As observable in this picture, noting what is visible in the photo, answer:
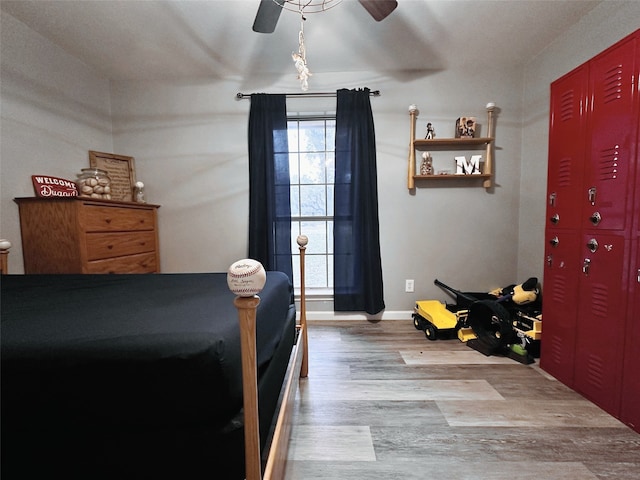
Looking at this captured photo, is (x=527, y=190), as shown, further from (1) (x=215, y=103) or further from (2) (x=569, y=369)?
(1) (x=215, y=103)

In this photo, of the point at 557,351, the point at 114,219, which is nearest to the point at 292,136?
the point at 114,219

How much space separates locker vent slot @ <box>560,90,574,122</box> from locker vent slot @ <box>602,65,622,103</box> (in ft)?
0.61

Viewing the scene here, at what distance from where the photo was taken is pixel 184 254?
2.81 meters

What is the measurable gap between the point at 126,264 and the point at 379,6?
2709 mm

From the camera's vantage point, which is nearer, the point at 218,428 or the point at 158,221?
the point at 218,428

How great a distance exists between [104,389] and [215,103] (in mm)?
2800

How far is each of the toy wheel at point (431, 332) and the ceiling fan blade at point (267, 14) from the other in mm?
2586

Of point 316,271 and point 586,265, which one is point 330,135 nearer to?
point 316,271

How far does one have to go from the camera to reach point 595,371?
1.46 meters

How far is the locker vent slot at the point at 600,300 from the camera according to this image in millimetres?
1405

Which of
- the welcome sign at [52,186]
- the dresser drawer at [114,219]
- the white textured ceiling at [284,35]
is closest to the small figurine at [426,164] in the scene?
the white textured ceiling at [284,35]

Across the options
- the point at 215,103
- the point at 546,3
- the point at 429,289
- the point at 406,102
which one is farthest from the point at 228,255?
the point at 546,3

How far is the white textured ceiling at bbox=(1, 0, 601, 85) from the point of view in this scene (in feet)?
6.03

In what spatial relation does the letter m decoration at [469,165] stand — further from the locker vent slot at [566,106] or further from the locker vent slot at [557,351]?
the locker vent slot at [557,351]
